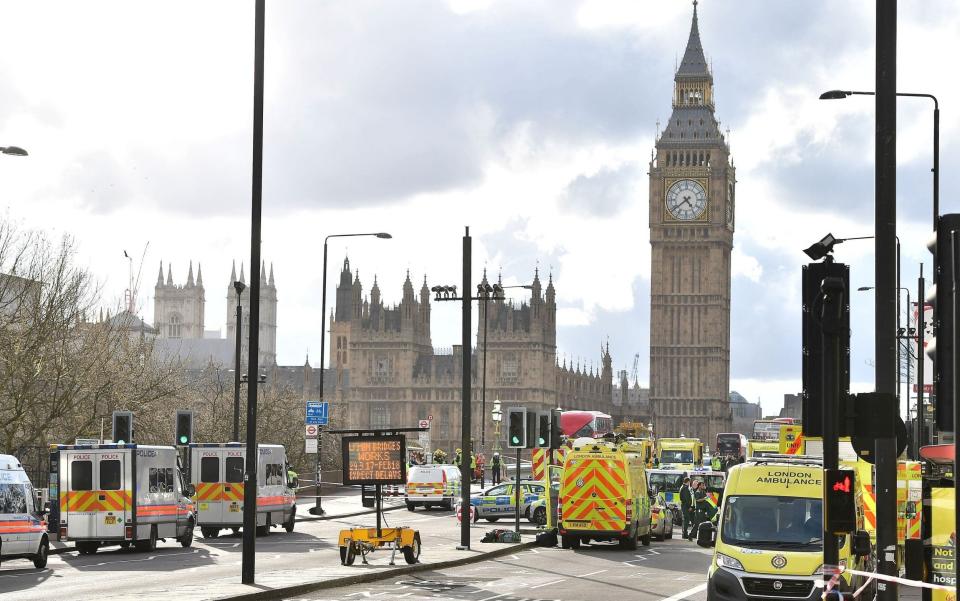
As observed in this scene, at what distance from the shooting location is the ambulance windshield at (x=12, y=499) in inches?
1098

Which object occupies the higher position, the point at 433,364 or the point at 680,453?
the point at 433,364

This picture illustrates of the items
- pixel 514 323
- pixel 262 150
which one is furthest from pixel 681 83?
pixel 262 150

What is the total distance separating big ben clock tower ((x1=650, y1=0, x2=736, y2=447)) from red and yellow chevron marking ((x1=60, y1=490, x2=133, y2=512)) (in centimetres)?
12541

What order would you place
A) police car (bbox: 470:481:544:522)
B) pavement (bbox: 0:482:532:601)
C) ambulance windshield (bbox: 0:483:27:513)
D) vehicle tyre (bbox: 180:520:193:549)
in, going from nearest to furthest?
pavement (bbox: 0:482:532:601)
ambulance windshield (bbox: 0:483:27:513)
vehicle tyre (bbox: 180:520:193:549)
police car (bbox: 470:481:544:522)

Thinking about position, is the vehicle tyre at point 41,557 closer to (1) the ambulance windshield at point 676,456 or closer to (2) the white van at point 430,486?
(2) the white van at point 430,486

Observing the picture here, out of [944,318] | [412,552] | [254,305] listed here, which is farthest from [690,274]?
[944,318]

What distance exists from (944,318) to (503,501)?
127 feet

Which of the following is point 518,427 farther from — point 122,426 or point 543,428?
point 122,426

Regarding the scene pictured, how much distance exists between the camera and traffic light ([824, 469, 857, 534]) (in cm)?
1220

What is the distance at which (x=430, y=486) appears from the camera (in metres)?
54.6

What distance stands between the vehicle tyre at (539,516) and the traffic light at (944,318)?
35.0m

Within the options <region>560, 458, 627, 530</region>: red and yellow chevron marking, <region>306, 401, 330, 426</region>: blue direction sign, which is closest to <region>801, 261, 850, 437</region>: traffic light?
<region>560, 458, 627, 530</region>: red and yellow chevron marking

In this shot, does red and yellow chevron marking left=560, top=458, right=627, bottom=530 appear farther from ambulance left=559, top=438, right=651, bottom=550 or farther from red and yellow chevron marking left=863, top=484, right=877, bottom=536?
red and yellow chevron marking left=863, top=484, right=877, bottom=536

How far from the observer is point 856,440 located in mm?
12773
